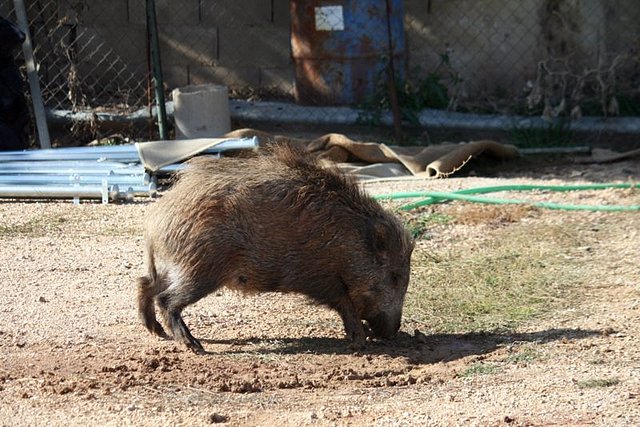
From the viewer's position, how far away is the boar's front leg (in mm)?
5391

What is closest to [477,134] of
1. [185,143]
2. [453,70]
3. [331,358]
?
[453,70]

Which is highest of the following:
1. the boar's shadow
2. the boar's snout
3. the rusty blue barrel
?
the rusty blue barrel

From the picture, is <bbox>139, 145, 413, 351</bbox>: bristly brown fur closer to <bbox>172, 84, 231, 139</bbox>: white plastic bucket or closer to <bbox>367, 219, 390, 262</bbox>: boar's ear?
<bbox>367, 219, 390, 262</bbox>: boar's ear

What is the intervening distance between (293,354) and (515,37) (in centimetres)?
723

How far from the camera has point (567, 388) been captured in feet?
14.4

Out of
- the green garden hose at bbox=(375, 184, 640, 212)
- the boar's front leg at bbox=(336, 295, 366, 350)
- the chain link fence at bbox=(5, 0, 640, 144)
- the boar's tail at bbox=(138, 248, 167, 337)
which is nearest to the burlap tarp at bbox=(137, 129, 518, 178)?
the green garden hose at bbox=(375, 184, 640, 212)

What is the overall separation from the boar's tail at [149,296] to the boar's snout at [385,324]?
3.59 ft

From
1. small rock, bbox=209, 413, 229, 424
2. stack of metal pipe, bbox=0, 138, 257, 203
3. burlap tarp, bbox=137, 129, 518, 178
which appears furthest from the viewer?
burlap tarp, bbox=137, 129, 518, 178

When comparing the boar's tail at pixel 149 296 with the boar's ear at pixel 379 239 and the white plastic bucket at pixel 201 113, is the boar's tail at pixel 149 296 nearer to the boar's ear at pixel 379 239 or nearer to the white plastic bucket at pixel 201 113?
the boar's ear at pixel 379 239

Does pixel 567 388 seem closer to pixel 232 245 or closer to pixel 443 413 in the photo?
pixel 443 413

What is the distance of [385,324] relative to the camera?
5.44 meters

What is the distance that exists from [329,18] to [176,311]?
20.4 feet

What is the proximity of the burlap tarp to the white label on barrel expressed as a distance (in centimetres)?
166

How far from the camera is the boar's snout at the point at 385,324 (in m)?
5.43
